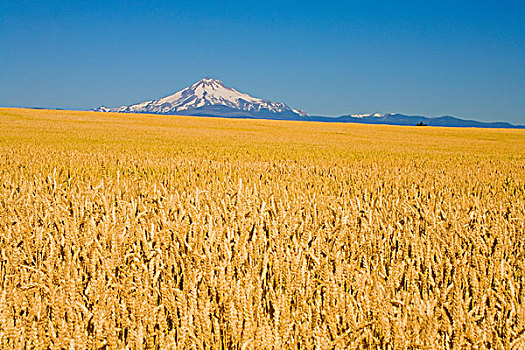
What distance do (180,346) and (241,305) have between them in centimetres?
32

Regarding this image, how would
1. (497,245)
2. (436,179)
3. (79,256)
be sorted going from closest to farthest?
(79,256), (497,245), (436,179)

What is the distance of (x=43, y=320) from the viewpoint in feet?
4.99

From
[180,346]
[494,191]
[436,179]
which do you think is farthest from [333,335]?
[436,179]

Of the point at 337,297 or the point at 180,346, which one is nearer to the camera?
the point at 180,346

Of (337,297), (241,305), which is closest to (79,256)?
(241,305)

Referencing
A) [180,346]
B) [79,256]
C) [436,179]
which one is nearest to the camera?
[180,346]

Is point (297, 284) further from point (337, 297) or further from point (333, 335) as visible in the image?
point (333, 335)

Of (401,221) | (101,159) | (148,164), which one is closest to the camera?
(401,221)

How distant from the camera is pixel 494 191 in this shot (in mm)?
5648

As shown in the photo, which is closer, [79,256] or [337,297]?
[337,297]

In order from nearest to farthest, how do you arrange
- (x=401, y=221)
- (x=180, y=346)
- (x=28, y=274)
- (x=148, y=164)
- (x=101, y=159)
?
(x=180, y=346), (x=28, y=274), (x=401, y=221), (x=148, y=164), (x=101, y=159)

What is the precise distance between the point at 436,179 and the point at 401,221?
11.3 ft

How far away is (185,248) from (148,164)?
5.26 meters

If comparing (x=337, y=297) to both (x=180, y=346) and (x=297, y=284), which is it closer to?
(x=297, y=284)
